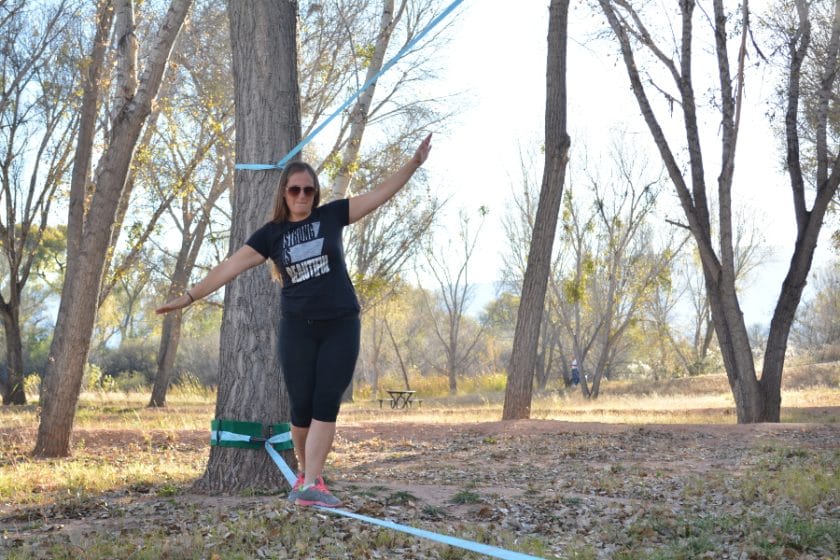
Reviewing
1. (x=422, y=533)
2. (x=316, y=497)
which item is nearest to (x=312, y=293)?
(x=316, y=497)

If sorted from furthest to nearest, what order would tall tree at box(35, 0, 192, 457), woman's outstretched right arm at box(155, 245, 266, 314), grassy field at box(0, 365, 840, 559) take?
tall tree at box(35, 0, 192, 457) < woman's outstretched right arm at box(155, 245, 266, 314) < grassy field at box(0, 365, 840, 559)

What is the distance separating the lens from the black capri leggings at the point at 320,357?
16.5ft

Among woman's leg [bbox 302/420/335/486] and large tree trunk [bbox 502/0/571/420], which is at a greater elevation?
large tree trunk [bbox 502/0/571/420]

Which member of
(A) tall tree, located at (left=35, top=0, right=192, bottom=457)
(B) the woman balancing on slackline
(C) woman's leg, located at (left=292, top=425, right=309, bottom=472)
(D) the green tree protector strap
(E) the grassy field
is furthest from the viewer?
(A) tall tree, located at (left=35, top=0, right=192, bottom=457)

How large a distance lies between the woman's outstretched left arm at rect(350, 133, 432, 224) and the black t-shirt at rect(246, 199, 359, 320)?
61 millimetres

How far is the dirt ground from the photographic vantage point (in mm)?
4914

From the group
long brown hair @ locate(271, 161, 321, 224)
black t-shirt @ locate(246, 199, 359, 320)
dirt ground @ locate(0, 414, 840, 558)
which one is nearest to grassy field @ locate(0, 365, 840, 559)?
dirt ground @ locate(0, 414, 840, 558)

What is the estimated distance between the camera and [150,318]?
42.4 meters

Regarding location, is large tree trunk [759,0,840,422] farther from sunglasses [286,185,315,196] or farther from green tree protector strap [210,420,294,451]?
sunglasses [286,185,315,196]

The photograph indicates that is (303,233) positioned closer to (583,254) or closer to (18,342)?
(18,342)

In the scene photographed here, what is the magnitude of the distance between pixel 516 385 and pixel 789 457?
5.76m

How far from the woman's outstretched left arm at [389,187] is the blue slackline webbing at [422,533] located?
5.42 feet

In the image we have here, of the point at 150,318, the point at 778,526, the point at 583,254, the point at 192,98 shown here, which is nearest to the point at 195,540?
the point at 778,526

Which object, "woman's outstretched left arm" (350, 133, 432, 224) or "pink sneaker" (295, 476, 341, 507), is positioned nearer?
"woman's outstretched left arm" (350, 133, 432, 224)
